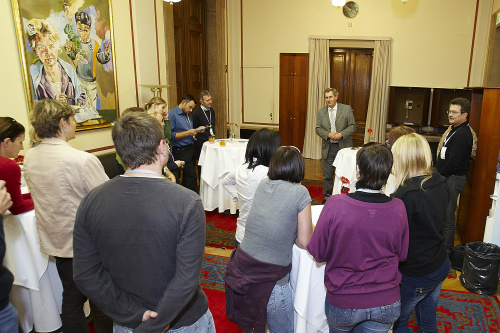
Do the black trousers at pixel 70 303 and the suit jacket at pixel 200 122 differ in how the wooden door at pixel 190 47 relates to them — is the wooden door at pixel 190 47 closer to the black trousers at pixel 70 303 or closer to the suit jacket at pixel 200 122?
the suit jacket at pixel 200 122

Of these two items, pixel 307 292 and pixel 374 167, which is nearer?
pixel 374 167

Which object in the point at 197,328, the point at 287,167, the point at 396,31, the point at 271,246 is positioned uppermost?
the point at 396,31

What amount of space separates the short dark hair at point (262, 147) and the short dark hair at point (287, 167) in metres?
0.39

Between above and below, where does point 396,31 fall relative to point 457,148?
above

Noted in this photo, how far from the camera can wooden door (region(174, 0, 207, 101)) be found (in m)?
7.00

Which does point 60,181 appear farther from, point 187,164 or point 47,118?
point 187,164

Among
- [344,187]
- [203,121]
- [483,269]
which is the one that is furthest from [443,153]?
[203,121]

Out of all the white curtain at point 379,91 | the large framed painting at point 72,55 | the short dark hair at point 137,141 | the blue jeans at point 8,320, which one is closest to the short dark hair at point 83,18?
the large framed painting at point 72,55

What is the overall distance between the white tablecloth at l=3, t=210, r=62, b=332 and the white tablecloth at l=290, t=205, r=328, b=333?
Answer: 173 cm

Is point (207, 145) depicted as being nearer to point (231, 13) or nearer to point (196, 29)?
point (196, 29)

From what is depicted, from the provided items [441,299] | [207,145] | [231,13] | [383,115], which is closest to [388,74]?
[383,115]

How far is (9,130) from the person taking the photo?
2279mm

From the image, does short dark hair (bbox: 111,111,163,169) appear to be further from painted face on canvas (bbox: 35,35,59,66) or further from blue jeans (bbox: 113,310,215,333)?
painted face on canvas (bbox: 35,35,59,66)

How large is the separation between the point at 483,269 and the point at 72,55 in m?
4.96
